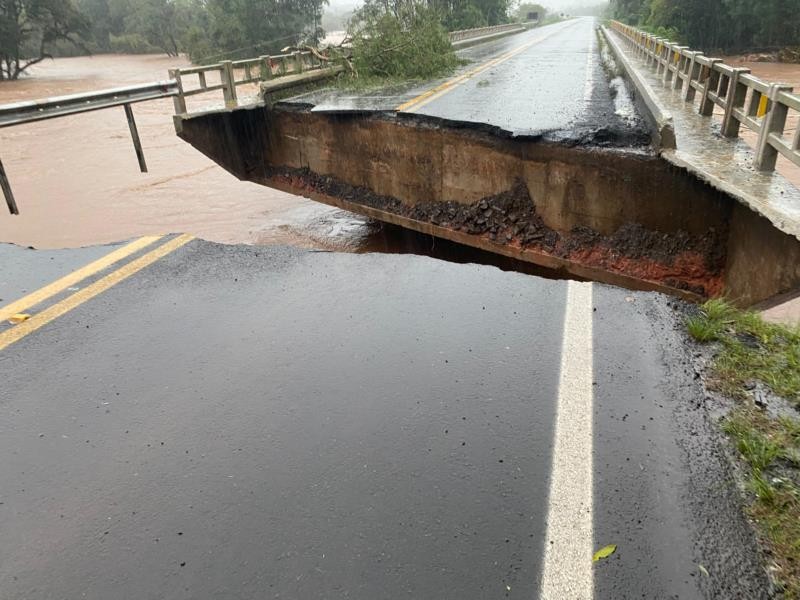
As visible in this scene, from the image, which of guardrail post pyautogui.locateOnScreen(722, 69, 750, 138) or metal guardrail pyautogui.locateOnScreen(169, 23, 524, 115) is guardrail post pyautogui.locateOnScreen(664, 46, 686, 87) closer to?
guardrail post pyautogui.locateOnScreen(722, 69, 750, 138)

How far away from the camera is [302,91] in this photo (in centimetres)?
1155

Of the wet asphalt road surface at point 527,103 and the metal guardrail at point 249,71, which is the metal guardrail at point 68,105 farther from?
the wet asphalt road surface at point 527,103

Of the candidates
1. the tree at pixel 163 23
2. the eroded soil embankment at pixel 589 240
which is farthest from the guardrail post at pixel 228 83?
the tree at pixel 163 23

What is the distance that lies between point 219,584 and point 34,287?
153 inches

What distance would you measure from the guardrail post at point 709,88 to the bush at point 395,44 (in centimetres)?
743

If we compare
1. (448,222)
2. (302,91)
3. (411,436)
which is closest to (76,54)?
(302,91)

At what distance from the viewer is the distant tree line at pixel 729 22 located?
35156mm

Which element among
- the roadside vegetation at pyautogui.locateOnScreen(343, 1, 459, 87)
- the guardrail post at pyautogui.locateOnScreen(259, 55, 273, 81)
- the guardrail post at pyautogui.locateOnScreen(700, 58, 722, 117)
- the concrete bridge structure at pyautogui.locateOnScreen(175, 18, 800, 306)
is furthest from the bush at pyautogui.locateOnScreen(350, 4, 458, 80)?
the guardrail post at pyautogui.locateOnScreen(700, 58, 722, 117)

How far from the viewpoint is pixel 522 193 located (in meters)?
7.50

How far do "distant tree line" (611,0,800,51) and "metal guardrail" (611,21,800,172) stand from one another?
30.3 meters

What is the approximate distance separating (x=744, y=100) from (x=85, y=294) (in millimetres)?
7006

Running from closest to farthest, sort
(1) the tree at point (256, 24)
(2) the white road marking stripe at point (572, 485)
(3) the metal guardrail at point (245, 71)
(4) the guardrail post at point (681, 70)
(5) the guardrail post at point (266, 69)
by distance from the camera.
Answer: (2) the white road marking stripe at point (572, 485) < (4) the guardrail post at point (681, 70) < (3) the metal guardrail at point (245, 71) < (5) the guardrail post at point (266, 69) < (1) the tree at point (256, 24)

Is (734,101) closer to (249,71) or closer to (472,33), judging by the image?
(249,71)

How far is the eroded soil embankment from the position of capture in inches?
241
